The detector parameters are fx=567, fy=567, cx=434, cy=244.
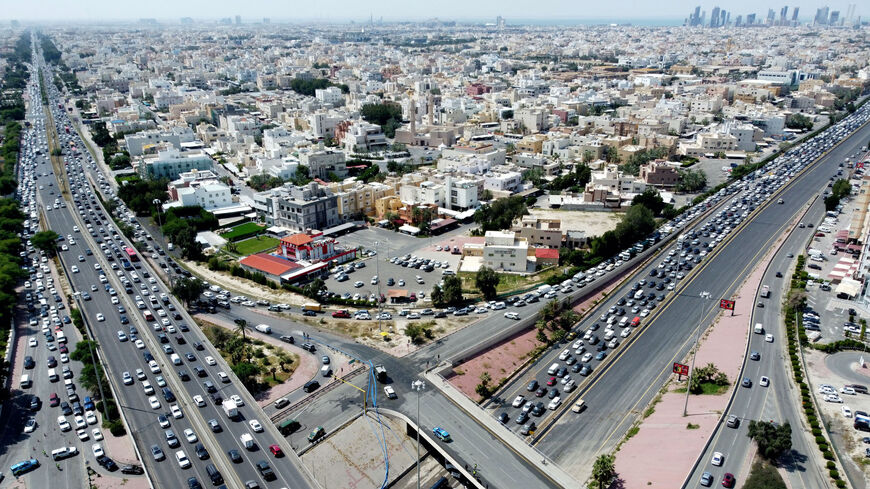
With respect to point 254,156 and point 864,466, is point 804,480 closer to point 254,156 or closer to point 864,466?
point 864,466

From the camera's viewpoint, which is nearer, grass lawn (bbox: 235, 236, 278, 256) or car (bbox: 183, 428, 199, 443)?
car (bbox: 183, 428, 199, 443)

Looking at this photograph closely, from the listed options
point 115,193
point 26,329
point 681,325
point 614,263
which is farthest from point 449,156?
point 26,329

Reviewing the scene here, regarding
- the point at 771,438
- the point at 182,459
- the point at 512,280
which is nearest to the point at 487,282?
the point at 512,280

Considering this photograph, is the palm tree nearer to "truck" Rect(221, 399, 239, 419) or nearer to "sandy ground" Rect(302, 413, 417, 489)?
"truck" Rect(221, 399, 239, 419)

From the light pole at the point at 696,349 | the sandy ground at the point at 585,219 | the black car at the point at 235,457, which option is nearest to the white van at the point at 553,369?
the light pole at the point at 696,349

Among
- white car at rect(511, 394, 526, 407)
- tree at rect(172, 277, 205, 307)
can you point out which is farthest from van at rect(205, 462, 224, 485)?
tree at rect(172, 277, 205, 307)

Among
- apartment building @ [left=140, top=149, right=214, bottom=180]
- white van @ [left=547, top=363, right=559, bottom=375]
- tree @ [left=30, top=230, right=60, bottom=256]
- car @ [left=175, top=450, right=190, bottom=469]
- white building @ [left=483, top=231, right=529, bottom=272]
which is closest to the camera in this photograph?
car @ [left=175, top=450, right=190, bottom=469]

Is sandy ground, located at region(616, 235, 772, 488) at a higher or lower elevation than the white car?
higher
